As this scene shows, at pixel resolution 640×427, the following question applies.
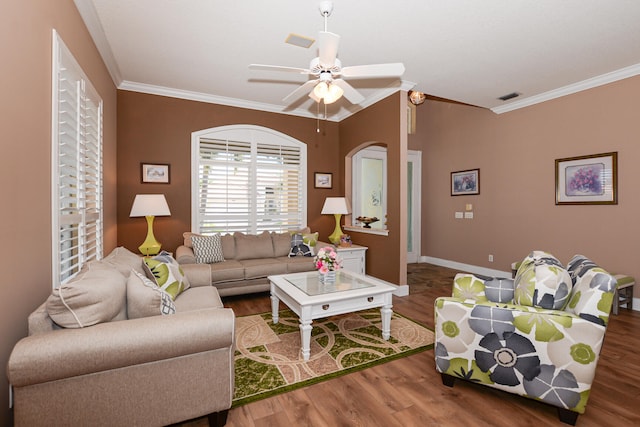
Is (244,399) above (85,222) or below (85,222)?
below

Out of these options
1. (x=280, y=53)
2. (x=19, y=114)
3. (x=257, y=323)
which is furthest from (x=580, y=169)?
(x=19, y=114)

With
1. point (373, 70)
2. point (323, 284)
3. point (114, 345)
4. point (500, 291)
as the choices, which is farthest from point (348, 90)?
point (114, 345)

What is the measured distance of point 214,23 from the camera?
288cm

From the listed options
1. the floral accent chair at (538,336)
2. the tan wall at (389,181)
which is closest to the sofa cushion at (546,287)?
the floral accent chair at (538,336)

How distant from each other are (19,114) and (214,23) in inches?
74.3

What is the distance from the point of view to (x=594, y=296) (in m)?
1.71

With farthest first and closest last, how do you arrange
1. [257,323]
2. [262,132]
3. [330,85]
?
[262,132] → [257,323] → [330,85]

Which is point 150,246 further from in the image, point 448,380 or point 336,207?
point 448,380

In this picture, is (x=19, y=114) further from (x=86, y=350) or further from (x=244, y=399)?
(x=244, y=399)

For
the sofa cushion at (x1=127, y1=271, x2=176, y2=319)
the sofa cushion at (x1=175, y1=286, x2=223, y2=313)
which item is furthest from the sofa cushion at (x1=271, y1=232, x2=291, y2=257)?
the sofa cushion at (x1=127, y1=271, x2=176, y2=319)

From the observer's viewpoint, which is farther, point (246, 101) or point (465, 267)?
point (465, 267)

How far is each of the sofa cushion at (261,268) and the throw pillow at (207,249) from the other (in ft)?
1.18

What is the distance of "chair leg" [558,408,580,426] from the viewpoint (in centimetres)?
179

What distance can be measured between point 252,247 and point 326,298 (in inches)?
85.5
